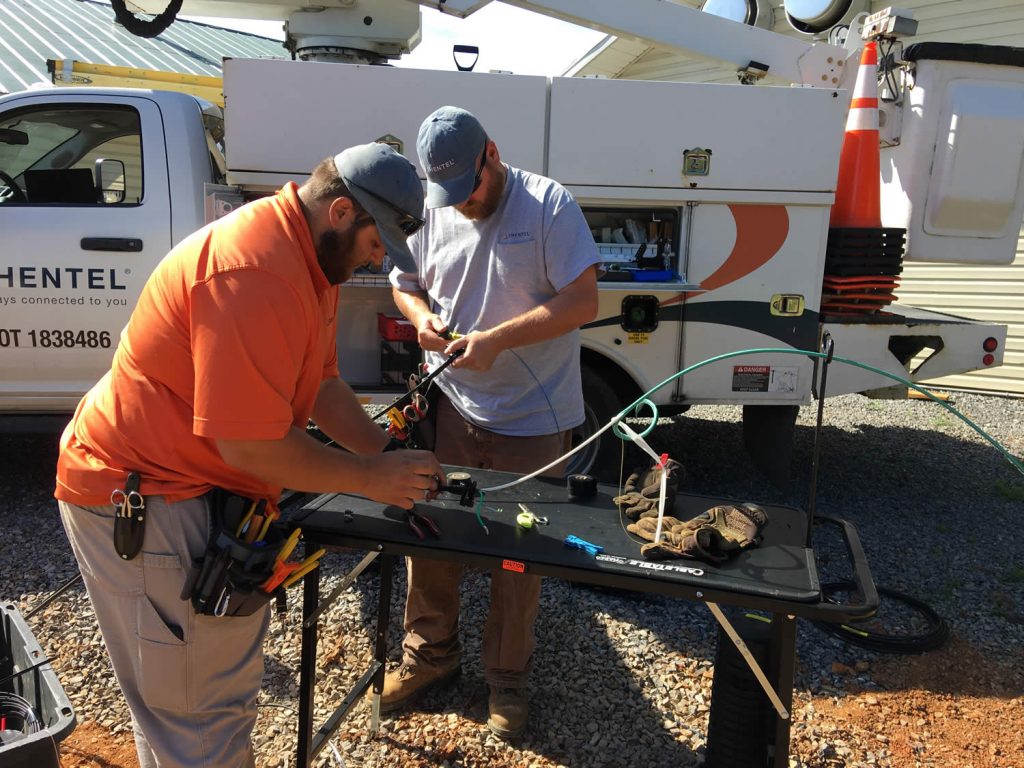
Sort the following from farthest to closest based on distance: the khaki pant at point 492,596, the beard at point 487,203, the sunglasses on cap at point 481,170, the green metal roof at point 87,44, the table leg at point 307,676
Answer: the green metal roof at point 87,44, the khaki pant at point 492,596, the beard at point 487,203, the sunglasses on cap at point 481,170, the table leg at point 307,676

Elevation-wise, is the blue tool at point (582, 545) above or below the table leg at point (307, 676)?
above

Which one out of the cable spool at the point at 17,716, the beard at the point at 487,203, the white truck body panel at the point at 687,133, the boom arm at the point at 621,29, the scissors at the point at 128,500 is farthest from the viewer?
the boom arm at the point at 621,29

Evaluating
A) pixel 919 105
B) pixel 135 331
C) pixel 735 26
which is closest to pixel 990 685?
pixel 919 105

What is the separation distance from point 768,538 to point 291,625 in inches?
85.0

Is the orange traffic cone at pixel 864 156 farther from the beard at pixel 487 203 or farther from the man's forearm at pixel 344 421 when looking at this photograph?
the man's forearm at pixel 344 421

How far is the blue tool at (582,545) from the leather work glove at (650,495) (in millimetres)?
248

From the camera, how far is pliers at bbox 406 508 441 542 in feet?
6.66

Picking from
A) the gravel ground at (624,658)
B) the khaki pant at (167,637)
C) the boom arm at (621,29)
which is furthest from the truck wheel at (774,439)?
the khaki pant at (167,637)

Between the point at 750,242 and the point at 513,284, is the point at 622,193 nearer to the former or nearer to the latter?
the point at 750,242

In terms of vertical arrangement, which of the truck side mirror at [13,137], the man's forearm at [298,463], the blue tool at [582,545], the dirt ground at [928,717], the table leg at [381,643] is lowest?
the dirt ground at [928,717]

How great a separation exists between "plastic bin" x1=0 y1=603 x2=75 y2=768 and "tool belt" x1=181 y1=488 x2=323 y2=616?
1.59 ft

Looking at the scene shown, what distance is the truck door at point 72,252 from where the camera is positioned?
13.9ft

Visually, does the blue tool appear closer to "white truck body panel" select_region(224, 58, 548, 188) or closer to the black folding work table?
the black folding work table

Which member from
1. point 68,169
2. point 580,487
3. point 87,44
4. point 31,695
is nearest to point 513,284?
point 580,487
